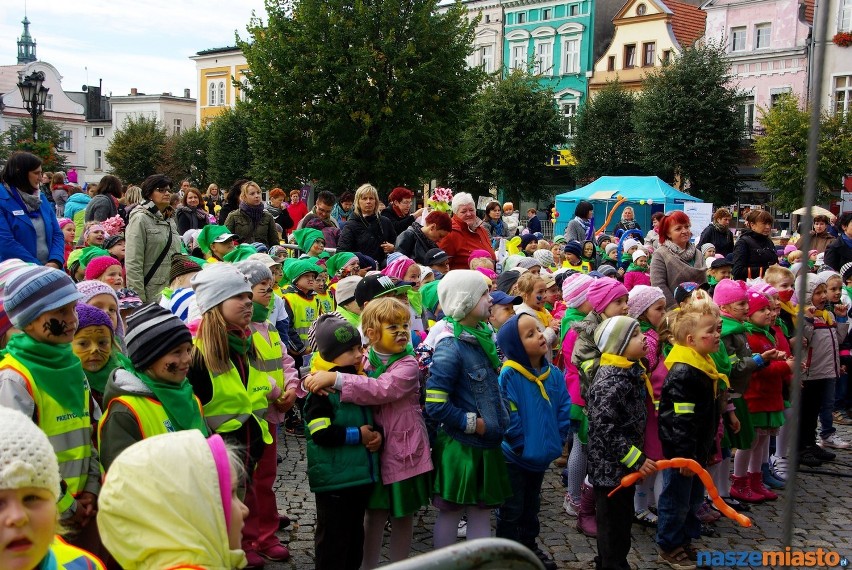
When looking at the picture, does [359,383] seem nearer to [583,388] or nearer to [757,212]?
[583,388]

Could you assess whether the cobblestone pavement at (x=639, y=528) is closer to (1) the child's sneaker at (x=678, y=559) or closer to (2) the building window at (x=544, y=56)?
(1) the child's sneaker at (x=678, y=559)

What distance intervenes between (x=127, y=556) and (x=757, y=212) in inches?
343

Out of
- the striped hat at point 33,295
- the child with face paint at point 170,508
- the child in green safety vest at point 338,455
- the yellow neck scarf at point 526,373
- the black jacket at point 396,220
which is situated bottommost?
the child in green safety vest at point 338,455

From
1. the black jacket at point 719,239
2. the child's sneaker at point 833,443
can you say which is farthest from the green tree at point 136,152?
the child's sneaker at point 833,443

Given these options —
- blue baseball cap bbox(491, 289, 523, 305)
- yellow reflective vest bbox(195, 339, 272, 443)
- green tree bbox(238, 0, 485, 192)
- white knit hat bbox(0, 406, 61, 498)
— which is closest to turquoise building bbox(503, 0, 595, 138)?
green tree bbox(238, 0, 485, 192)

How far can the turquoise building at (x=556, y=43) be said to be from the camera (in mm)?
48125

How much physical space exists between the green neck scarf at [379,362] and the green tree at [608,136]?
3797 cm

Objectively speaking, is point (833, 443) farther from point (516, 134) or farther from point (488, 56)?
point (488, 56)

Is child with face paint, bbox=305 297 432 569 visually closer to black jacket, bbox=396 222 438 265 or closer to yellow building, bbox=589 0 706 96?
black jacket, bbox=396 222 438 265

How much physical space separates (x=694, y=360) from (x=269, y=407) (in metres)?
2.70

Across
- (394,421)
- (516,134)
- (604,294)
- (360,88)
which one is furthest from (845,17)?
(394,421)

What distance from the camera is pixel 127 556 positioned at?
2115 millimetres

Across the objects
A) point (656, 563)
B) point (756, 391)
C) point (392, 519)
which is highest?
point (756, 391)

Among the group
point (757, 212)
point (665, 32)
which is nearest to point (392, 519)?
point (757, 212)
